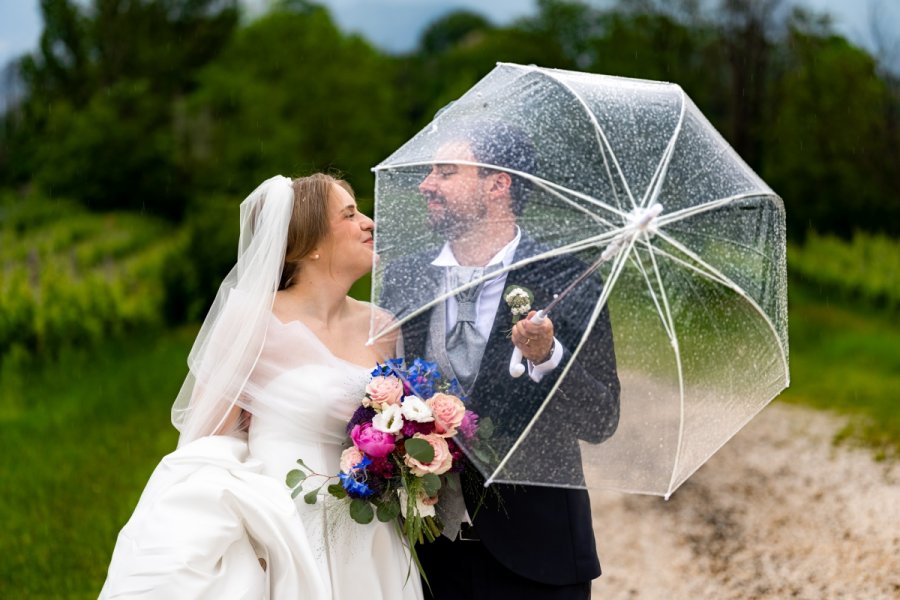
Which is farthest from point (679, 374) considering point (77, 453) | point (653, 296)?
point (77, 453)

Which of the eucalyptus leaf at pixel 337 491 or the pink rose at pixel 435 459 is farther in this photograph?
the eucalyptus leaf at pixel 337 491

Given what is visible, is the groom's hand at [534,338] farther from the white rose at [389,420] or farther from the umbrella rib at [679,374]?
the white rose at [389,420]

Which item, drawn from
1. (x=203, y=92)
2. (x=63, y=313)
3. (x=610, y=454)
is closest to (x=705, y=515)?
(x=610, y=454)

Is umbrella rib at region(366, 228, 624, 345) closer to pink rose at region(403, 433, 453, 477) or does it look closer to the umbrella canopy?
the umbrella canopy

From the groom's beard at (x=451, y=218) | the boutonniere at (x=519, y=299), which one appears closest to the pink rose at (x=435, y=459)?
the boutonniere at (x=519, y=299)

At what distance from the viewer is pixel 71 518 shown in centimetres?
707

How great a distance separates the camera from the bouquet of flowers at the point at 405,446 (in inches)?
115

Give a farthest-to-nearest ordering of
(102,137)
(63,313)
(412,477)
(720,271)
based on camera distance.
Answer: (102,137) < (63,313) < (412,477) < (720,271)

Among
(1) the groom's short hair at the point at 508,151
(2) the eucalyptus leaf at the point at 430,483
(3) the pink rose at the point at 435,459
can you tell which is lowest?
(2) the eucalyptus leaf at the point at 430,483

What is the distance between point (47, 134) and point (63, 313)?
741 inches

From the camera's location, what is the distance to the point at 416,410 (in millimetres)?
2955

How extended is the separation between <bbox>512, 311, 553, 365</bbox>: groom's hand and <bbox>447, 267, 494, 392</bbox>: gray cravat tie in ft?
0.42

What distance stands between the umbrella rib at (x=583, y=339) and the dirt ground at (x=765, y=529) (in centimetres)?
351

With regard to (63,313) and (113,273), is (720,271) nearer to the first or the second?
(63,313)
